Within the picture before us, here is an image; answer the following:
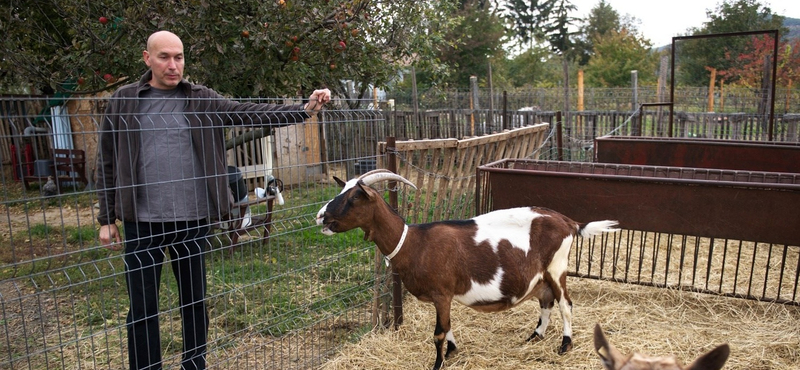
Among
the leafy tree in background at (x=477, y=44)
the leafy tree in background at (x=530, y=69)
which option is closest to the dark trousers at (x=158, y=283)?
the leafy tree in background at (x=477, y=44)

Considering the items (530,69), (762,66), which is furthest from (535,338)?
(530,69)

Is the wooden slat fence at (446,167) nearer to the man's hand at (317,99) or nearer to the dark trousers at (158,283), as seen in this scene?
the man's hand at (317,99)

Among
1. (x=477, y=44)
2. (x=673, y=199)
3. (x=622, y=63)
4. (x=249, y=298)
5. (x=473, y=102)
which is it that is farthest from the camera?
(x=622, y=63)

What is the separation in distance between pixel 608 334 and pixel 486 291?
47.0 inches

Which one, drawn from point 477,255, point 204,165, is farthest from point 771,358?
point 204,165

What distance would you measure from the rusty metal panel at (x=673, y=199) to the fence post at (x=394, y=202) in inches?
33.6

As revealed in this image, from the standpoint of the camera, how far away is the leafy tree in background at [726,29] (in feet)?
78.3

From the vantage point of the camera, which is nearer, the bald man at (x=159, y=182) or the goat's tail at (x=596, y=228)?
the bald man at (x=159, y=182)

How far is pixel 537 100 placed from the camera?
45.8ft

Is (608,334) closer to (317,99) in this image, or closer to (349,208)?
(349,208)

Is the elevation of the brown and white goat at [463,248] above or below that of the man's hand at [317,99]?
below

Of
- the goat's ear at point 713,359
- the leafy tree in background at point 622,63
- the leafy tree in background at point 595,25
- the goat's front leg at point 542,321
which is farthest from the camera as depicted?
the leafy tree in background at point 595,25

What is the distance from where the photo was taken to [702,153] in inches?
247

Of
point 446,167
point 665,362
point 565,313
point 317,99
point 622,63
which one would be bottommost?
point 565,313
